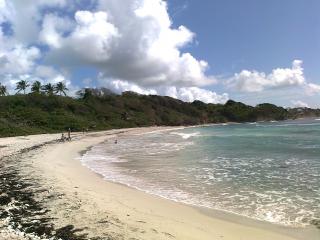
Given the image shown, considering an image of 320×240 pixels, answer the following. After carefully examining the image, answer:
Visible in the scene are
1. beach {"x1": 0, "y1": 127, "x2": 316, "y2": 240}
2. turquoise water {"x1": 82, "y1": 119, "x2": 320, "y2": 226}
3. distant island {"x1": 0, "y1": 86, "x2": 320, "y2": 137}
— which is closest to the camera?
beach {"x1": 0, "y1": 127, "x2": 316, "y2": 240}

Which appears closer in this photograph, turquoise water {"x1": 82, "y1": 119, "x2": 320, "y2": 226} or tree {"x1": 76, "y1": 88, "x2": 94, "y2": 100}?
turquoise water {"x1": 82, "y1": 119, "x2": 320, "y2": 226}

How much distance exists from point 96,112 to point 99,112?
2.89 feet

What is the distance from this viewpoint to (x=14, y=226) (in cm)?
1123

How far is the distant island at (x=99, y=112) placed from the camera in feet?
264

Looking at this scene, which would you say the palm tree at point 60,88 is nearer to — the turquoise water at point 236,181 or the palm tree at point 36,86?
the palm tree at point 36,86

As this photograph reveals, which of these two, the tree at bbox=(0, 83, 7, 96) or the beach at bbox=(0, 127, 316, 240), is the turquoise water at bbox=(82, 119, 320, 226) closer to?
the beach at bbox=(0, 127, 316, 240)

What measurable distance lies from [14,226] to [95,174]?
39.6 feet

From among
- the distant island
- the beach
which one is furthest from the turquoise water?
the distant island

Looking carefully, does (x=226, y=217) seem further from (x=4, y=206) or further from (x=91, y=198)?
(x=4, y=206)

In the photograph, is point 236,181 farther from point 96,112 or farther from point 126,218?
point 96,112

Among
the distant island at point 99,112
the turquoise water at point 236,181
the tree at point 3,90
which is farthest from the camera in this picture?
the tree at point 3,90

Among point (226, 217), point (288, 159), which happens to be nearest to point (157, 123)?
point (288, 159)

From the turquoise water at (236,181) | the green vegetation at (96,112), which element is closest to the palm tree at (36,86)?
the green vegetation at (96,112)

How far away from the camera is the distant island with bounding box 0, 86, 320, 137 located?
80581 millimetres
